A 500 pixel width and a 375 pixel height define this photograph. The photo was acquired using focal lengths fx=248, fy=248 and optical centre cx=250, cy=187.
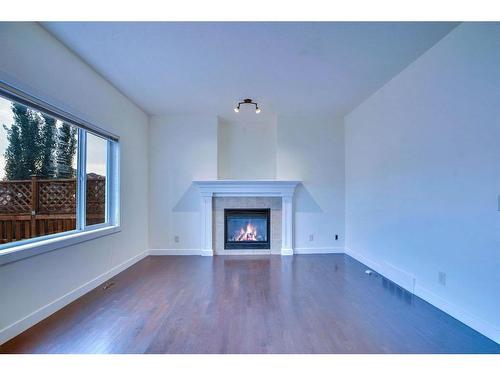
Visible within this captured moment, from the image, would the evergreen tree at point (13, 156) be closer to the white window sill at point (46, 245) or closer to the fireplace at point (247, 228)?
the white window sill at point (46, 245)

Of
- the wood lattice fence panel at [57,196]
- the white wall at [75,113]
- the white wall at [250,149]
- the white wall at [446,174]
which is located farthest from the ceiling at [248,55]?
the wood lattice fence panel at [57,196]

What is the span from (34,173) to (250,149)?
11.0 ft

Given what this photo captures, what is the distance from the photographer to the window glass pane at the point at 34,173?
1950 millimetres

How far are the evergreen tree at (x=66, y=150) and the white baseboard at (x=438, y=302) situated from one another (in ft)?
12.7

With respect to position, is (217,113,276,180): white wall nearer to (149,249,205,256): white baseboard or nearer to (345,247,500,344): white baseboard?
(149,249,205,256): white baseboard

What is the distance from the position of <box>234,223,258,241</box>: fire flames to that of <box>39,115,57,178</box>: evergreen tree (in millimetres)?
2929

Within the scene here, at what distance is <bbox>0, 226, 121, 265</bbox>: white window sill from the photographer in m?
1.85

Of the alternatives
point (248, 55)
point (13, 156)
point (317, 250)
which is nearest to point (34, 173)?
point (13, 156)

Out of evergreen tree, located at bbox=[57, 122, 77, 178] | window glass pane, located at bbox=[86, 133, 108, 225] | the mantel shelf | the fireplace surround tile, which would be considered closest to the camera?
evergreen tree, located at bbox=[57, 122, 77, 178]

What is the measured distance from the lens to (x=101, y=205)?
3.24 metres

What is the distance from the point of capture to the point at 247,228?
15.1 ft

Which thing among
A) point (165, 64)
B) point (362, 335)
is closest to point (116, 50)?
point (165, 64)

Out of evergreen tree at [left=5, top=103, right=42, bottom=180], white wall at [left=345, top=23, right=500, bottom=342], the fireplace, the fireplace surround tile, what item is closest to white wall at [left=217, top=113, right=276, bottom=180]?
the fireplace surround tile
